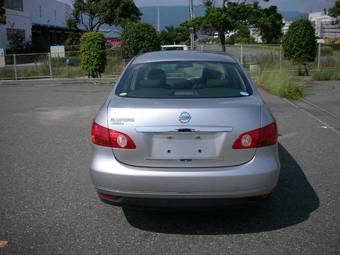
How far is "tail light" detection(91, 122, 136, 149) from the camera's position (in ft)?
12.8

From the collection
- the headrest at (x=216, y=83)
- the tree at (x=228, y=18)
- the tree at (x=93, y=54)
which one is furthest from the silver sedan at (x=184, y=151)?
the tree at (x=228, y=18)

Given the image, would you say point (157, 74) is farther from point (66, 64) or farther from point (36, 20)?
point (36, 20)

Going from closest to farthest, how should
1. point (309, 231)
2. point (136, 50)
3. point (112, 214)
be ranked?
point (309, 231)
point (112, 214)
point (136, 50)

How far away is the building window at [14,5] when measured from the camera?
180 ft

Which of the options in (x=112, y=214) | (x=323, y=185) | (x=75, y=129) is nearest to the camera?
(x=112, y=214)

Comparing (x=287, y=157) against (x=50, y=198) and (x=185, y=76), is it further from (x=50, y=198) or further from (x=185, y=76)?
(x=50, y=198)

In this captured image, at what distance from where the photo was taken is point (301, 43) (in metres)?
20.9

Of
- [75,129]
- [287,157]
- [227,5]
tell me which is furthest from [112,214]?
[227,5]

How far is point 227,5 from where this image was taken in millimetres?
34719

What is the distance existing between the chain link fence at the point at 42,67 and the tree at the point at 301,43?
812cm

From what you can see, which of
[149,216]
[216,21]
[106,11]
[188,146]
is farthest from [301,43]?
[106,11]

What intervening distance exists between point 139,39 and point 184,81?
17356 mm

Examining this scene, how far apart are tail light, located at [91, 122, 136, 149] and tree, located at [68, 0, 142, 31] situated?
192 ft

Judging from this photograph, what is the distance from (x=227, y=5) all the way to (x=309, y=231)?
32244 millimetres
